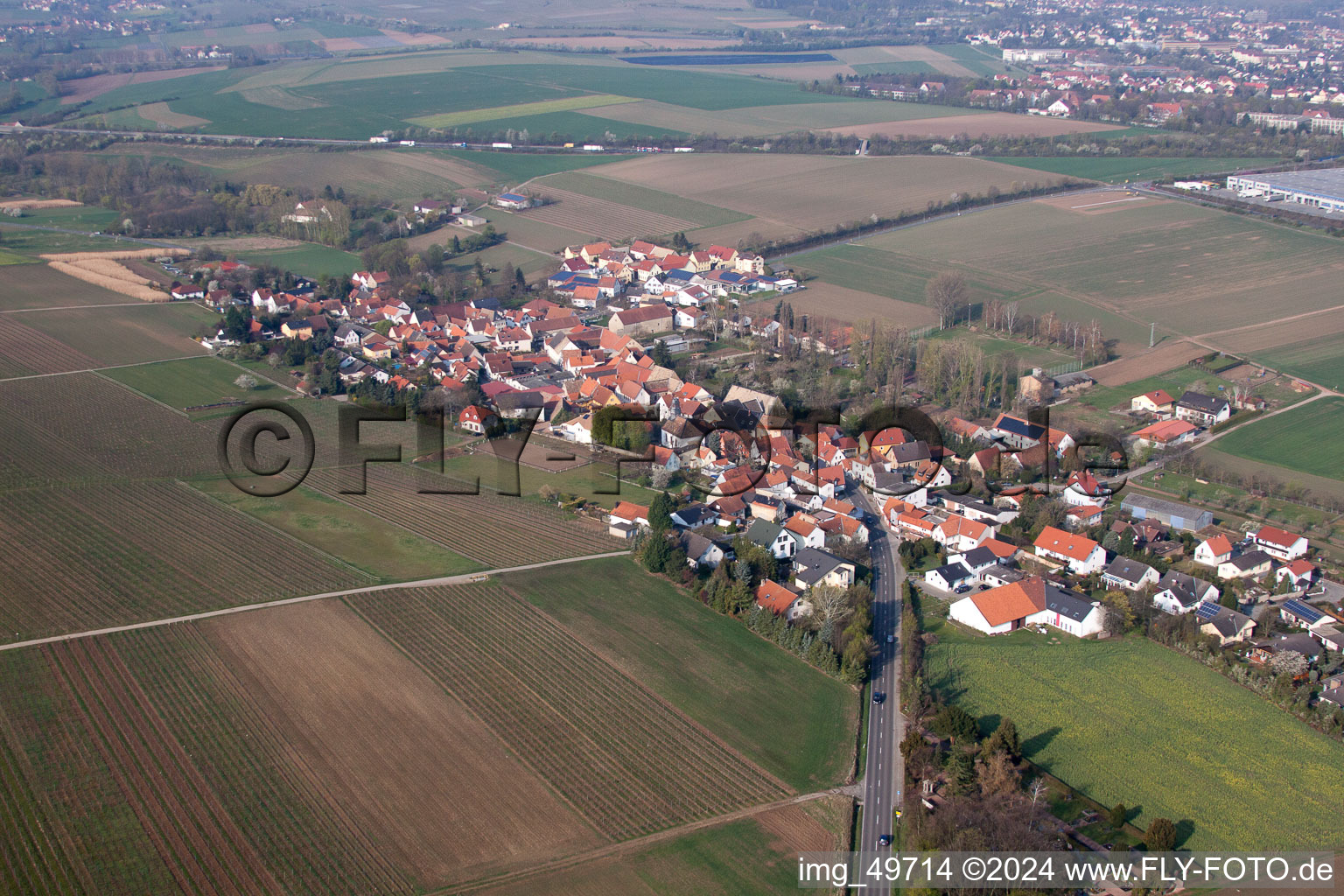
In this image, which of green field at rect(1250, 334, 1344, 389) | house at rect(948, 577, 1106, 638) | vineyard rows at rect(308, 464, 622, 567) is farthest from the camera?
green field at rect(1250, 334, 1344, 389)

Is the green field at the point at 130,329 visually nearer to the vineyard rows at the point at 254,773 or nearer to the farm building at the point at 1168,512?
the vineyard rows at the point at 254,773

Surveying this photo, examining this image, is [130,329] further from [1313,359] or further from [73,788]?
[1313,359]

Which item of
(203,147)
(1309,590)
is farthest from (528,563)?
(203,147)

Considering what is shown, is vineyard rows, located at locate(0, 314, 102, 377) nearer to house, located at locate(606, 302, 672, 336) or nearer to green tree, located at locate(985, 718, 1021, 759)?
house, located at locate(606, 302, 672, 336)

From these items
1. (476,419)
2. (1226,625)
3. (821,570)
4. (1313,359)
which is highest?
(1313,359)

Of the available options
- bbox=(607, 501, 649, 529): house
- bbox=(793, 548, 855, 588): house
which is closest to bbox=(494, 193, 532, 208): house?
bbox=(607, 501, 649, 529): house

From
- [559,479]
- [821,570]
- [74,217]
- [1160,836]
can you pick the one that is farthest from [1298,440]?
[74,217]

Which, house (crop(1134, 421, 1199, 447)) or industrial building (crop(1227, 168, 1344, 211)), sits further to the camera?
industrial building (crop(1227, 168, 1344, 211))
